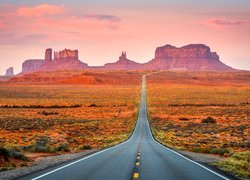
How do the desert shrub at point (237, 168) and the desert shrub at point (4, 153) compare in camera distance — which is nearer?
the desert shrub at point (237, 168)

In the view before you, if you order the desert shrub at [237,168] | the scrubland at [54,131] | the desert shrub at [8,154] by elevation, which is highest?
the desert shrub at [8,154]

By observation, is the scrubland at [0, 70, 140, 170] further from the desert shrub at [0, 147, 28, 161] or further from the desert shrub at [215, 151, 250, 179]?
the desert shrub at [215, 151, 250, 179]

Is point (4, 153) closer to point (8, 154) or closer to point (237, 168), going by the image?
point (8, 154)

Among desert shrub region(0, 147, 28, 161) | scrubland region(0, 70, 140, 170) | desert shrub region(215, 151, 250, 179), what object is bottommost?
scrubland region(0, 70, 140, 170)

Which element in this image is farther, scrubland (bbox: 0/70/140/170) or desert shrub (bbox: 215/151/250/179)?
scrubland (bbox: 0/70/140/170)

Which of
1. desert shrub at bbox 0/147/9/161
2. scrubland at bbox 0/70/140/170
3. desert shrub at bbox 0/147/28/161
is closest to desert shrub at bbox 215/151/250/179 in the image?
scrubland at bbox 0/70/140/170

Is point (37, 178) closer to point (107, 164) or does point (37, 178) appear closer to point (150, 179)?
point (150, 179)

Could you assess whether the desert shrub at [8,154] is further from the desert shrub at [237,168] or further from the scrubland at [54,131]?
the desert shrub at [237,168]

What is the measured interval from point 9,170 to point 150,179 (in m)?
6.15

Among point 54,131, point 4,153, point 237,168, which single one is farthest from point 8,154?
point 54,131

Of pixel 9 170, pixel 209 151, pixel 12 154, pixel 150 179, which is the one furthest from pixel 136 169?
pixel 209 151

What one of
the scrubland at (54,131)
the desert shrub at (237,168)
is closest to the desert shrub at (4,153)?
the scrubland at (54,131)

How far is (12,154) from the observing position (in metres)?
19.8

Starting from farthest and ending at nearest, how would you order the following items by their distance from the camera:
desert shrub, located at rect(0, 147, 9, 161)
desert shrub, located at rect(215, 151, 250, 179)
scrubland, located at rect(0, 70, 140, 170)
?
scrubland, located at rect(0, 70, 140, 170)
desert shrub, located at rect(0, 147, 9, 161)
desert shrub, located at rect(215, 151, 250, 179)
